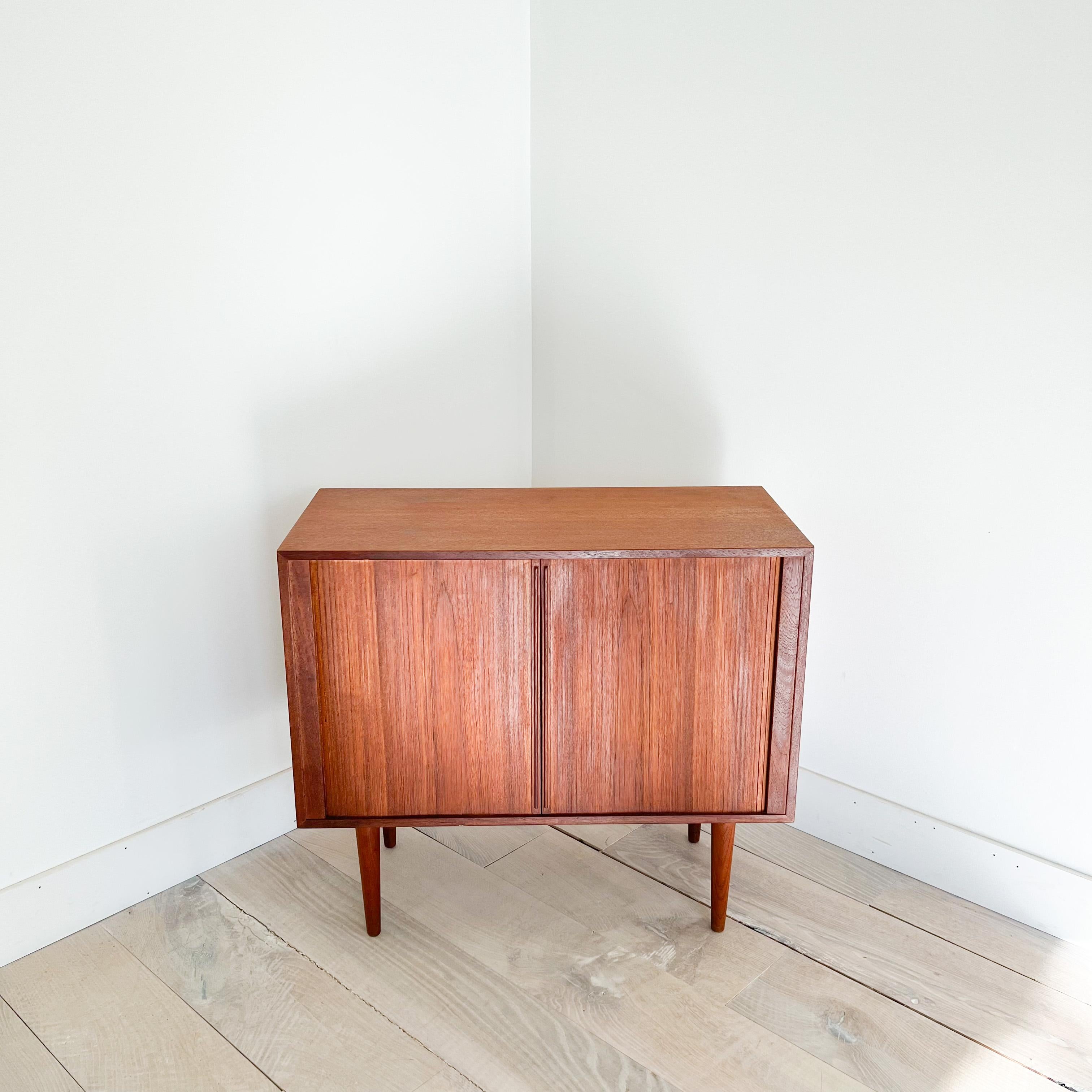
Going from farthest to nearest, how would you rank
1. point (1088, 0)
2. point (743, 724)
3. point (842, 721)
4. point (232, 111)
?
point (842, 721), point (232, 111), point (743, 724), point (1088, 0)

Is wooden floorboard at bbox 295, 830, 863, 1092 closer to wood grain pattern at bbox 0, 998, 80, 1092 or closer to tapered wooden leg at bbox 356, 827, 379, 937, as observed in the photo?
tapered wooden leg at bbox 356, 827, 379, 937

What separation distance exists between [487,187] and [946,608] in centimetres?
112

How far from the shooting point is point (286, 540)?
1208 mm

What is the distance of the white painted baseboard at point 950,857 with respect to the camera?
55.5 inches

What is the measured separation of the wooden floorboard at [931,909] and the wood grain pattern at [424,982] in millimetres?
527

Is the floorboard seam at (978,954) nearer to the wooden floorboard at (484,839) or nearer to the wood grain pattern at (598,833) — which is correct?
the wood grain pattern at (598,833)

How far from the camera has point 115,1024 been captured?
1.28 metres

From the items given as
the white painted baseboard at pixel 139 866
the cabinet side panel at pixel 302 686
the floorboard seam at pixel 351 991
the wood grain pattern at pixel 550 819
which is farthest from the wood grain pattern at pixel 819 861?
the white painted baseboard at pixel 139 866

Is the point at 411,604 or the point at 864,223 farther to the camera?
the point at 864,223

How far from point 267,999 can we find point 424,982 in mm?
221

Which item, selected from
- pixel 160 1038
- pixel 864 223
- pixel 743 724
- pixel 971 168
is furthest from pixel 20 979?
pixel 971 168

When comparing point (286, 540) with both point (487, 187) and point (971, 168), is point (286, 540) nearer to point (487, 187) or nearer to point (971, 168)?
point (487, 187)

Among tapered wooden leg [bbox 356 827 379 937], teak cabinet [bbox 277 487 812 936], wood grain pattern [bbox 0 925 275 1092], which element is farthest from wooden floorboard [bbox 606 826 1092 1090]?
wood grain pattern [bbox 0 925 275 1092]

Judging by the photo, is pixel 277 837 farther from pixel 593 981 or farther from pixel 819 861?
pixel 819 861
